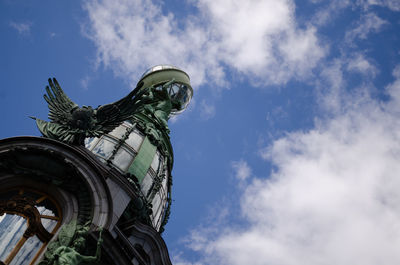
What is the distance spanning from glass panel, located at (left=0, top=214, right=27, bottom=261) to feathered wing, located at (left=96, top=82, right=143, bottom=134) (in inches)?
186

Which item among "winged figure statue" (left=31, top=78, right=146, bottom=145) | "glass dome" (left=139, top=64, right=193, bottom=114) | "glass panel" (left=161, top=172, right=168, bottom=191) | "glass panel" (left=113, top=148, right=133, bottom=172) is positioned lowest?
"winged figure statue" (left=31, top=78, right=146, bottom=145)

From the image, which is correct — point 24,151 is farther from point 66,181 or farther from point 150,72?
point 150,72

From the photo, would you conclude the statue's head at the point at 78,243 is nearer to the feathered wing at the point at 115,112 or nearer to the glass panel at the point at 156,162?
the feathered wing at the point at 115,112

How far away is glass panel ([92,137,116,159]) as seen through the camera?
19.2 m

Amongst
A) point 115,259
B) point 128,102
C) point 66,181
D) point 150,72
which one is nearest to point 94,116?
point 128,102

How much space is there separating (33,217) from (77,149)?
8.63 ft

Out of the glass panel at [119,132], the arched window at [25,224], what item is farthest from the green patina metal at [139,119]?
the arched window at [25,224]

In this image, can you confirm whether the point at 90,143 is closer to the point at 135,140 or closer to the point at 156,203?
the point at 135,140

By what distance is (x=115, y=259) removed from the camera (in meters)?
12.0

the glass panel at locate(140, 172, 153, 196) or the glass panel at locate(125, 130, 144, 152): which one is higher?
the glass panel at locate(125, 130, 144, 152)

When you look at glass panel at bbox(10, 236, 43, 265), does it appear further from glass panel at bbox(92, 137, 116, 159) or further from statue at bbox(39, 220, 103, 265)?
glass panel at bbox(92, 137, 116, 159)

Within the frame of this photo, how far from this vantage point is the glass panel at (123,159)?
18888 mm

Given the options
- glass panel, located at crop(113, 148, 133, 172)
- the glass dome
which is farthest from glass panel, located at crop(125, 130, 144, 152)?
the glass dome

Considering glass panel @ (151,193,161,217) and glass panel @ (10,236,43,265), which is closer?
glass panel @ (10,236,43,265)
